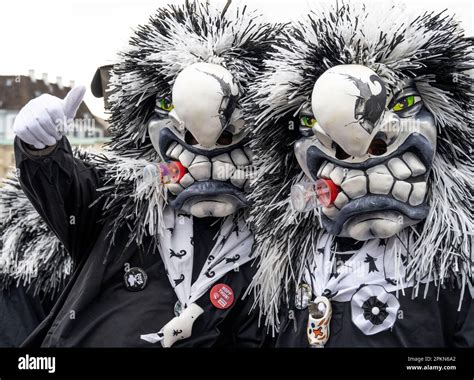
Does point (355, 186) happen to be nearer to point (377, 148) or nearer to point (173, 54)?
point (377, 148)

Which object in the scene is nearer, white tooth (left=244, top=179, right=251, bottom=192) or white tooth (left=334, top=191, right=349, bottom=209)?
white tooth (left=334, top=191, right=349, bottom=209)

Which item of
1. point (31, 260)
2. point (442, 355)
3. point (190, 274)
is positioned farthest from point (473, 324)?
point (31, 260)

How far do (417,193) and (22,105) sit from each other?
143cm

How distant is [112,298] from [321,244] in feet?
1.88

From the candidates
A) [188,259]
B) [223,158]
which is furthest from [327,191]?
[188,259]

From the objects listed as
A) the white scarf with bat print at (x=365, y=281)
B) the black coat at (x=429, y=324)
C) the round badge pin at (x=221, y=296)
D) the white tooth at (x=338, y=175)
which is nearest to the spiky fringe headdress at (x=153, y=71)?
the round badge pin at (x=221, y=296)

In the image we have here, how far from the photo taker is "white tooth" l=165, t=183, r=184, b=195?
222 cm

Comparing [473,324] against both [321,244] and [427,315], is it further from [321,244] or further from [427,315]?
[321,244]

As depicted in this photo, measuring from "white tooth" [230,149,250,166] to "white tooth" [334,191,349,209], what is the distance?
35cm

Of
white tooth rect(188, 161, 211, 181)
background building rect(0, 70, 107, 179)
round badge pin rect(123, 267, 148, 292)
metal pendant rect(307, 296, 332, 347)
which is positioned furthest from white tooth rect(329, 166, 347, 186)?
background building rect(0, 70, 107, 179)

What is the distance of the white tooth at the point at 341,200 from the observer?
1.94 meters

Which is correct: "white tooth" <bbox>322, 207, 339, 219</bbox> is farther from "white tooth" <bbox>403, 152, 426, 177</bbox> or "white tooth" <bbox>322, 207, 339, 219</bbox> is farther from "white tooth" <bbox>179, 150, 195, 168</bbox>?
"white tooth" <bbox>179, 150, 195, 168</bbox>

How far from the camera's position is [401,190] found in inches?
74.8

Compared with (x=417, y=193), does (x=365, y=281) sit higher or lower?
lower
